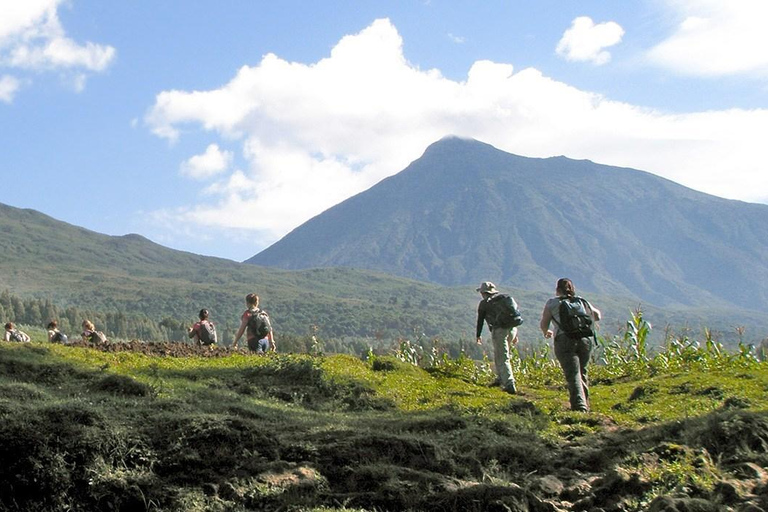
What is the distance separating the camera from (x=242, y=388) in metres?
13.4

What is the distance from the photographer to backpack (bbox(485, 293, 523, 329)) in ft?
53.0

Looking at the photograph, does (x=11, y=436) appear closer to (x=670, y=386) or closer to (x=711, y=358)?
(x=670, y=386)

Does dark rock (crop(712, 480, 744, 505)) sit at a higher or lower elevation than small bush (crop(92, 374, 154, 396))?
lower

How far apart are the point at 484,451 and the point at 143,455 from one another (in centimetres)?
361

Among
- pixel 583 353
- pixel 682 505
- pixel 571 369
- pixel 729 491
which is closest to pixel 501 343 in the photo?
pixel 583 353

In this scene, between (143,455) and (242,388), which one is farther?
(242,388)

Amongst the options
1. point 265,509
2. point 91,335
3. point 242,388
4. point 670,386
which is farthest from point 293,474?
point 91,335

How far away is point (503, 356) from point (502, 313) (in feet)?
3.02

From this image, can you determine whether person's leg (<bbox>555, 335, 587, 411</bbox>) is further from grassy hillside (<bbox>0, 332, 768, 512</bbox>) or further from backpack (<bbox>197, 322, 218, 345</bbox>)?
backpack (<bbox>197, 322, 218, 345</bbox>)

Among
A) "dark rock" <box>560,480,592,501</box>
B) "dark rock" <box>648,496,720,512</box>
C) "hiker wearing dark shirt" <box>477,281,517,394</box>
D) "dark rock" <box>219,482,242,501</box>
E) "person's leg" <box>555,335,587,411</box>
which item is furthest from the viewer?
"hiker wearing dark shirt" <box>477,281,517,394</box>

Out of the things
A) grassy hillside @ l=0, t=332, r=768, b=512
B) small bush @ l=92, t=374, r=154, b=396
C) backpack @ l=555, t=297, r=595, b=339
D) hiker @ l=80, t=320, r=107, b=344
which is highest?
backpack @ l=555, t=297, r=595, b=339

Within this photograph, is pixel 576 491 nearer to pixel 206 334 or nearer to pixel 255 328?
pixel 255 328

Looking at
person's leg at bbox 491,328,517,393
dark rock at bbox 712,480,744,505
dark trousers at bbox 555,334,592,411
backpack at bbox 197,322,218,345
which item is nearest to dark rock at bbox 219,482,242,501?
dark rock at bbox 712,480,744,505

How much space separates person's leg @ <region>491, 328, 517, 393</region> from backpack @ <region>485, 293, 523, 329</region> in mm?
175
